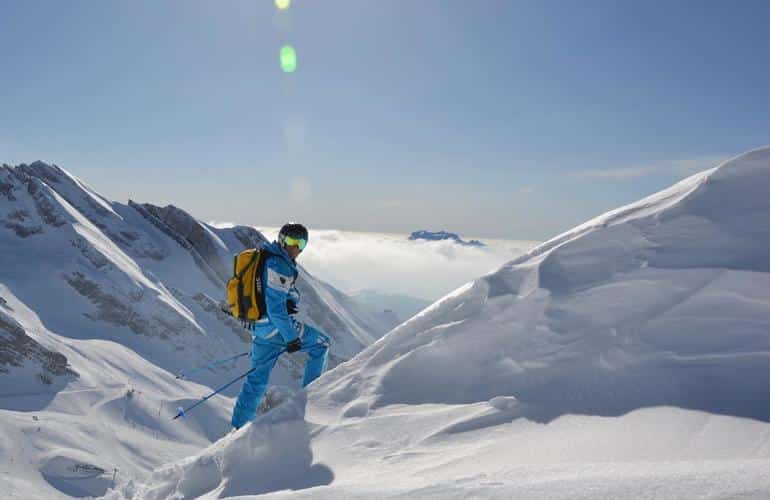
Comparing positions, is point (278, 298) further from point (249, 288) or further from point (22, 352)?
point (22, 352)

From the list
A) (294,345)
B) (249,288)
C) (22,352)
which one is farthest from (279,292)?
(22,352)

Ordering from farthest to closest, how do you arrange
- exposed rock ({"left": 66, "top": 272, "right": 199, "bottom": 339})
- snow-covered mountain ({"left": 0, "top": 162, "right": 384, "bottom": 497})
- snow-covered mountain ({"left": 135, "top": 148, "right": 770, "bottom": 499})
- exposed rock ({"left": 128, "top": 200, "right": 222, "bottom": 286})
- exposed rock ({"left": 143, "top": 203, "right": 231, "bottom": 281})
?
exposed rock ({"left": 143, "top": 203, "right": 231, "bottom": 281}), exposed rock ({"left": 128, "top": 200, "right": 222, "bottom": 286}), exposed rock ({"left": 66, "top": 272, "right": 199, "bottom": 339}), snow-covered mountain ({"left": 0, "top": 162, "right": 384, "bottom": 497}), snow-covered mountain ({"left": 135, "top": 148, "right": 770, "bottom": 499})

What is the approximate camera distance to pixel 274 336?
7.30m

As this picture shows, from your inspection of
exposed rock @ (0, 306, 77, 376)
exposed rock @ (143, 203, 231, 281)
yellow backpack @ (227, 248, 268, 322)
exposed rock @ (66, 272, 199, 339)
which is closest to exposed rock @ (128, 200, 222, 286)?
exposed rock @ (143, 203, 231, 281)

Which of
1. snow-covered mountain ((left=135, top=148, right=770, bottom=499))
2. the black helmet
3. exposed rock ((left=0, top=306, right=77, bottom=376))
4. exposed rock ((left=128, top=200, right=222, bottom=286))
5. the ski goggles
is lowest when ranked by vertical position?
snow-covered mountain ((left=135, top=148, right=770, bottom=499))

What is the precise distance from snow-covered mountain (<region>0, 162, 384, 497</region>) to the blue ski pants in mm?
3620

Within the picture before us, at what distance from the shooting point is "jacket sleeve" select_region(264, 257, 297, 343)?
6.75m

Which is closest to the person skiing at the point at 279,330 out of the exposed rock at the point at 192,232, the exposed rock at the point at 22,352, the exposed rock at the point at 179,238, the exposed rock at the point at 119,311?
the exposed rock at the point at 22,352

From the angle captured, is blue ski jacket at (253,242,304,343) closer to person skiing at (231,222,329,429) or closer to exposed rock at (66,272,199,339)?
person skiing at (231,222,329,429)

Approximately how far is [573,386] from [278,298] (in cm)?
418

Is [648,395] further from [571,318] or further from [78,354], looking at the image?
[78,354]

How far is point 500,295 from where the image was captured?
5230 mm

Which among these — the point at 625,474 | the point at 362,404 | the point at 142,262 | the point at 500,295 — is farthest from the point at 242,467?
the point at 142,262

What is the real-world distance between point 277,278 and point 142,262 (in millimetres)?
50012
